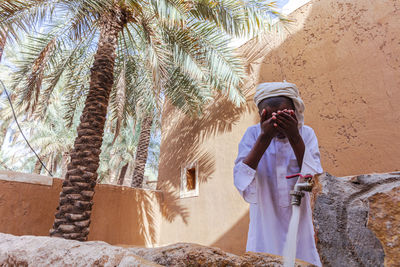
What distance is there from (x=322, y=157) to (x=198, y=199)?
348 centimetres

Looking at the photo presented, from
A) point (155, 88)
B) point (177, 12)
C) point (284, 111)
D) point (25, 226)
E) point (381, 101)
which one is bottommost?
point (25, 226)

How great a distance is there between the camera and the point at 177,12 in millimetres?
4629

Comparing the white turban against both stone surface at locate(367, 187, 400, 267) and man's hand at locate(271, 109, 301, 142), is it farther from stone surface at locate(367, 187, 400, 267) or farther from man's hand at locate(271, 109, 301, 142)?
Answer: stone surface at locate(367, 187, 400, 267)

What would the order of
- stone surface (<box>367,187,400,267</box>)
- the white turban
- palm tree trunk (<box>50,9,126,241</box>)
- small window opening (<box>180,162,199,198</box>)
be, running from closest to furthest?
stone surface (<box>367,187,400,267</box>) → the white turban → palm tree trunk (<box>50,9,126,241</box>) → small window opening (<box>180,162,199,198</box>)

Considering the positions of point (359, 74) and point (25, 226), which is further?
point (25, 226)

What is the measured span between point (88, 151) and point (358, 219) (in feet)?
16.5

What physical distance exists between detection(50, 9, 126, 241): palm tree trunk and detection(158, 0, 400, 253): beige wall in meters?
2.87

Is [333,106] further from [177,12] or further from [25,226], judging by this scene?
[25,226]

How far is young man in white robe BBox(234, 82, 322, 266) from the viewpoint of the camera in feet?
4.50

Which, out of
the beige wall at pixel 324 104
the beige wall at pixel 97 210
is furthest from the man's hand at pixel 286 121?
the beige wall at pixel 97 210

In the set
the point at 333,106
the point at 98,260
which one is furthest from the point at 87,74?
the point at 98,260

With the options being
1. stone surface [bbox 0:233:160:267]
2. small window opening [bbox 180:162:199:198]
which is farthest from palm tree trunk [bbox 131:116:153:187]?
stone surface [bbox 0:233:160:267]

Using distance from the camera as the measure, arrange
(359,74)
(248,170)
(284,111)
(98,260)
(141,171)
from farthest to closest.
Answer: (141,171)
(359,74)
(248,170)
(284,111)
(98,260)

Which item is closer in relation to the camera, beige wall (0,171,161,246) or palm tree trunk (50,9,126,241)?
palm tree trunk (50,9,126,241)
